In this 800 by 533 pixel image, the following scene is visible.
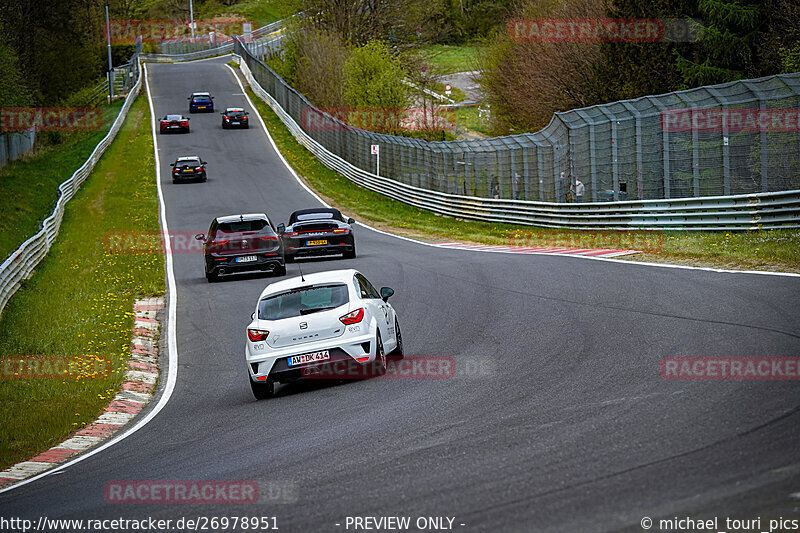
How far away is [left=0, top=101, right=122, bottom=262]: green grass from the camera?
3559cm

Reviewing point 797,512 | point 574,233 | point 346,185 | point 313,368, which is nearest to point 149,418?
point 313,368

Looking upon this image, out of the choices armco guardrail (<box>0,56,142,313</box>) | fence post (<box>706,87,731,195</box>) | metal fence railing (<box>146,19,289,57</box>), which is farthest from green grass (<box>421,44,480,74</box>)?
fence post (<box>706,87,731,195</box>)

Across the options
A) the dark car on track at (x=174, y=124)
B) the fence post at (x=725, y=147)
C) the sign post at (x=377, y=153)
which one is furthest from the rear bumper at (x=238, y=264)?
the dark car on track at (x=174, y=124)

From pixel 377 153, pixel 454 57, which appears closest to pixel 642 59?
pixel 377 153

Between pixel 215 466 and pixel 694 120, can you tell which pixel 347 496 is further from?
pixel 694 120

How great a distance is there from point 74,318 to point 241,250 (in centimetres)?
507

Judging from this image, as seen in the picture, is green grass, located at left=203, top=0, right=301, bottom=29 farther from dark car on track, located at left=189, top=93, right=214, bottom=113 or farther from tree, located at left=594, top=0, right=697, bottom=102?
tree, located at left=594, top=0, right=697, bottom=102

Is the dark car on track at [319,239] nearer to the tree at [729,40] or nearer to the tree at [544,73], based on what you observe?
the tree at [729,40]

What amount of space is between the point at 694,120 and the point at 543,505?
1711 centimetres

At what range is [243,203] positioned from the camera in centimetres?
4225

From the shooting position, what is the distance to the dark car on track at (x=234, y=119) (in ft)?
218

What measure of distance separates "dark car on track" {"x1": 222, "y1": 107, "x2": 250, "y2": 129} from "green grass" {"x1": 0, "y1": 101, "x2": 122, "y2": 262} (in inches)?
310

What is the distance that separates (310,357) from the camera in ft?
39.5

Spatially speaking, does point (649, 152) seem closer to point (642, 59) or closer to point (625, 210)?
point (625, 210)
